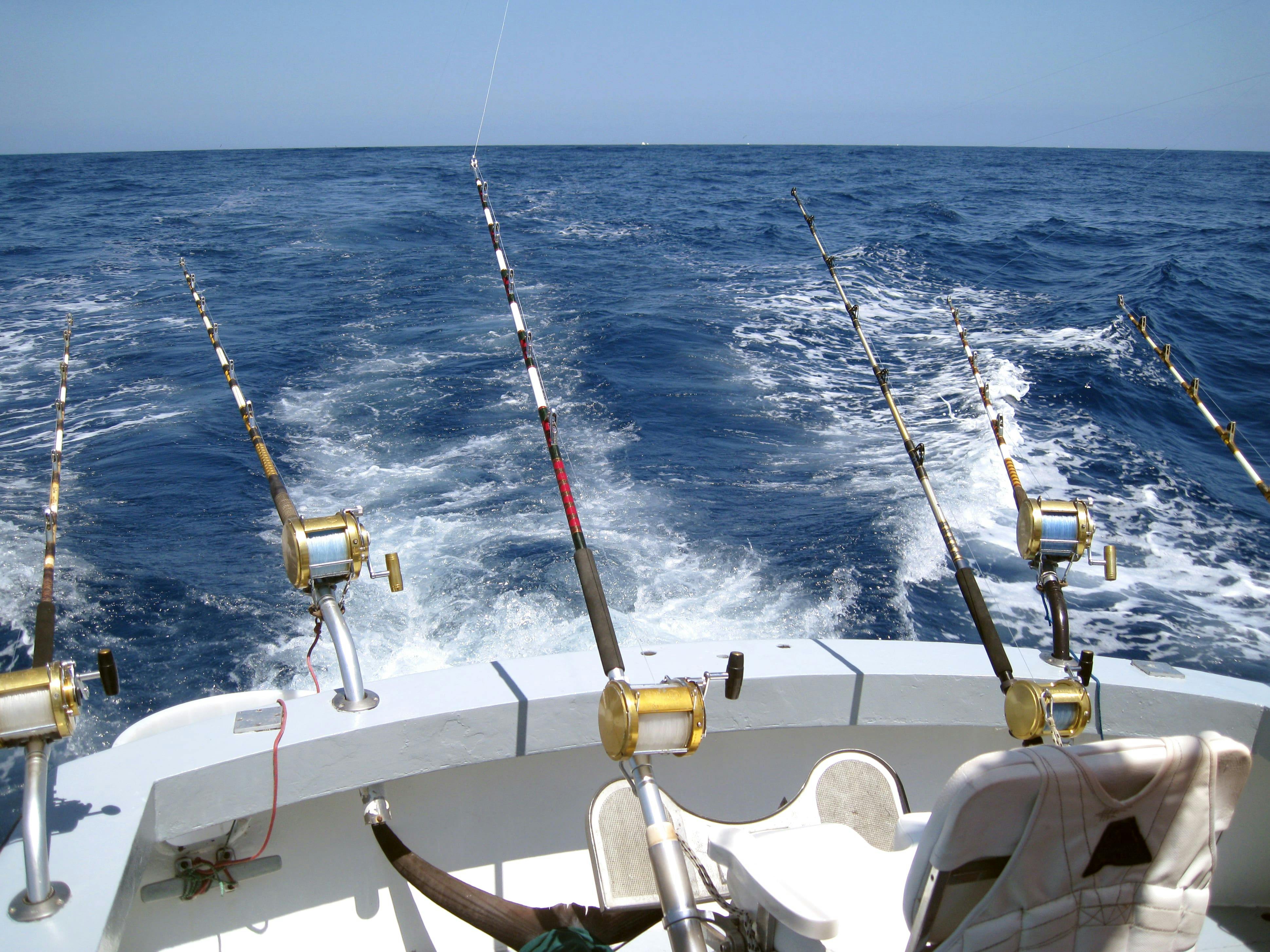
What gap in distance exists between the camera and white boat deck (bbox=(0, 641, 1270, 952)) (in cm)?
161

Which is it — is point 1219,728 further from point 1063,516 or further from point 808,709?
point 808,709

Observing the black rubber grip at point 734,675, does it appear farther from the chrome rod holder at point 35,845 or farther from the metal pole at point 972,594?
the chrome rod holder at point 35,845

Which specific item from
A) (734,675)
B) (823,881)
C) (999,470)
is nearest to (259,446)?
(734,675)

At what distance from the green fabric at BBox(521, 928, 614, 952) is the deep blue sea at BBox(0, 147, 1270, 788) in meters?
0.64

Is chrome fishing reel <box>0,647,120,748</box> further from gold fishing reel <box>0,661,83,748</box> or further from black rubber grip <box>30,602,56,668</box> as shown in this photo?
black rubber grip <box>30,602,56,668</box>

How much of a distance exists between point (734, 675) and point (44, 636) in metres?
1.23

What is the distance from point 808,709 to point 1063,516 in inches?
30.2

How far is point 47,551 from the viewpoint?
2068 millimetres

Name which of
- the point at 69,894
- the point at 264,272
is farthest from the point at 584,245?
the point at 69,894

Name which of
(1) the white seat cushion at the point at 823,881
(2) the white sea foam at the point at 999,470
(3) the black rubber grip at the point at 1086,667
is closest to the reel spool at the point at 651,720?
(1) the white seat cushion at the point at 823,881

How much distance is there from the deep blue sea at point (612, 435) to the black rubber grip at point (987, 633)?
76 centimetres

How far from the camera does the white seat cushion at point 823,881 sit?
1.21m

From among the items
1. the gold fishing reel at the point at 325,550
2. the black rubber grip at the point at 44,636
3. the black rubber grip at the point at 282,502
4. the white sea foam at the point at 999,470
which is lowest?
the white sea foam at the point at 999,470

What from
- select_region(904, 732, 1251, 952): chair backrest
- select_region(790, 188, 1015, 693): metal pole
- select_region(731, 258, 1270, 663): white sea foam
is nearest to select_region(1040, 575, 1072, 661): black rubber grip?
select_region(790, 188, 1015, 693): metal pole
